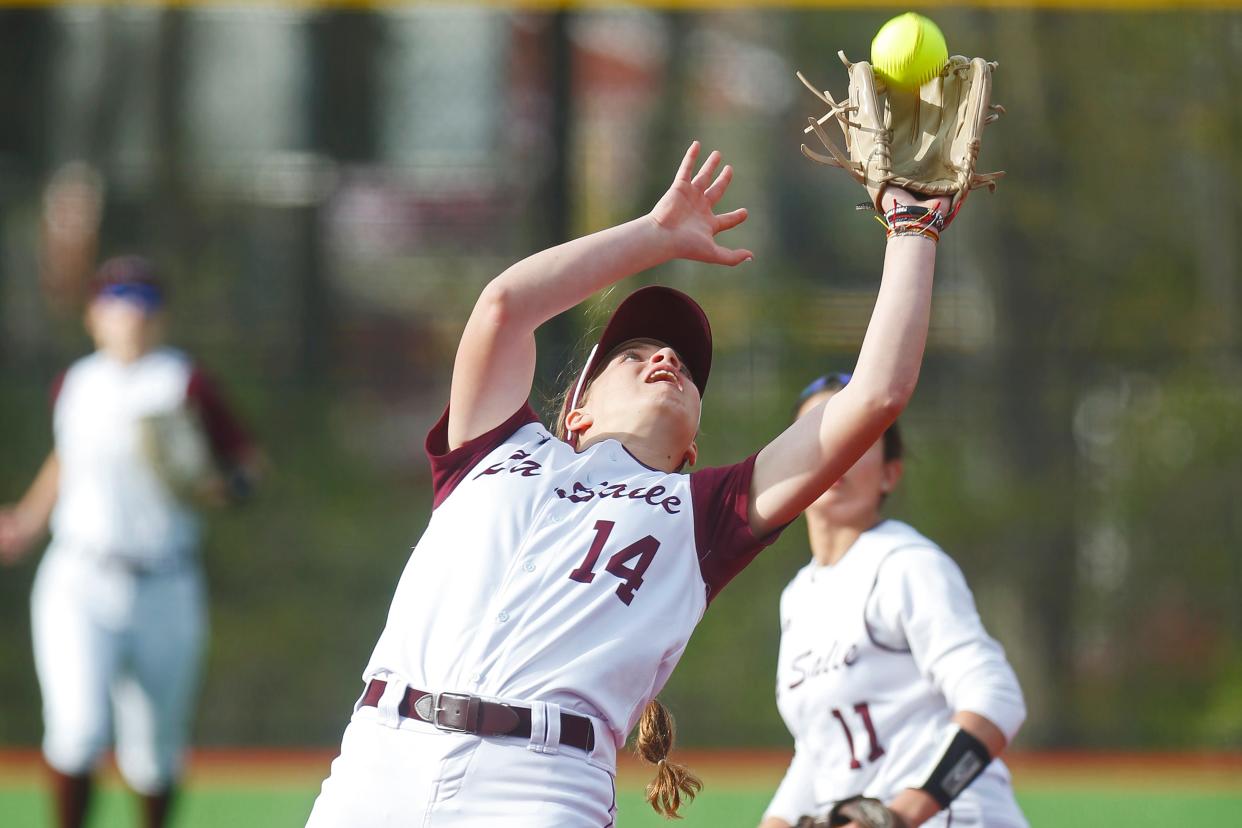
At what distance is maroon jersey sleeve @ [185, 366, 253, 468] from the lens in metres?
5.88

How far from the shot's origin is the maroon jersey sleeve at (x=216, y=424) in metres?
5.88

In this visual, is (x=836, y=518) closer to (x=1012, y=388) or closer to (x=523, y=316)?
(x=523, y=316)

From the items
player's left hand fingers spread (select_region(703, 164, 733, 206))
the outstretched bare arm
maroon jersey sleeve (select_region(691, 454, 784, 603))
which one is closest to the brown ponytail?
maroon jersey sleeve (select_region(691, 454, 784, 603))

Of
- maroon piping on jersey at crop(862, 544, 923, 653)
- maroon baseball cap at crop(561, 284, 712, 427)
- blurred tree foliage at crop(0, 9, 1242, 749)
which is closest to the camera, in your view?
maroon baseball cap at crop(561, 284, 712, 427)

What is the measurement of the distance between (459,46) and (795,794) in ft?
24.3

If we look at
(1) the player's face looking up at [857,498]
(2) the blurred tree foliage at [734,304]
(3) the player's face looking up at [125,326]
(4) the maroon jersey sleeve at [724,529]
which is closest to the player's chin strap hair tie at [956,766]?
(1) the player's face looking up at [857,498]

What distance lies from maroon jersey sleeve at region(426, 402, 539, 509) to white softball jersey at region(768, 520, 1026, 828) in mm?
908

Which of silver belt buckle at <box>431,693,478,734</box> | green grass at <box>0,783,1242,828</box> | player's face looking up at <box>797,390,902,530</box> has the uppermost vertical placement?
player's face looking up at <box>797,390,902,530</box>

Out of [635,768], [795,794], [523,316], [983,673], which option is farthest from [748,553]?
[635,768]

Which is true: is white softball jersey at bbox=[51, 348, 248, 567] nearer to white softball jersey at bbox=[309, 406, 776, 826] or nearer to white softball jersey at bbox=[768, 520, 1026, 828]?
white softball jersey at bbox=[768, 520, 1026, 828]

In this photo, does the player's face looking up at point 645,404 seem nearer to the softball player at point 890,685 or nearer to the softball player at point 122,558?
the softball player at point 890,685

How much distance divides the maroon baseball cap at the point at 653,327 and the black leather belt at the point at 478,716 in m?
0.66

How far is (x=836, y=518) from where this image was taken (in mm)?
3293

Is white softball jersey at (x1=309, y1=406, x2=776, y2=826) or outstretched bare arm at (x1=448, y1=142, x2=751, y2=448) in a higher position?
outstretched bare arm at (x1=448, y1=142, x2=751, y2=448)
